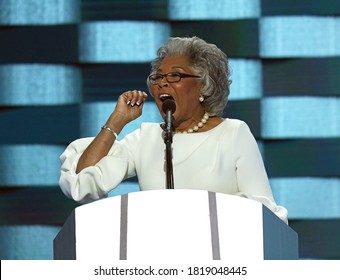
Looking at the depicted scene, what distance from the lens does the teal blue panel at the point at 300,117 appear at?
3.52 m

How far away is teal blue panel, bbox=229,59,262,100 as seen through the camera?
3551mm

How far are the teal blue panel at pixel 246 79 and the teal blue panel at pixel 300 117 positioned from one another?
0.06 meters

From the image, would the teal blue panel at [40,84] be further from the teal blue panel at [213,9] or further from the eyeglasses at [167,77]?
the eyeglasses at [167,77]

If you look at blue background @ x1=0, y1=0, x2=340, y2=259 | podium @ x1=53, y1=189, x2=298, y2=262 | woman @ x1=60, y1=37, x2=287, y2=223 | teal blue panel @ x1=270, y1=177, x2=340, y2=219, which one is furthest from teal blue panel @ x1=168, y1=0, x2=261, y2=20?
podium @ x1=53, y1=189, x2=298, y2=262

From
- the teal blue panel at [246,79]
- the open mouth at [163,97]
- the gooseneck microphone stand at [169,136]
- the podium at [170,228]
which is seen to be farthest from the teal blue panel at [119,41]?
the podium at [170,228]

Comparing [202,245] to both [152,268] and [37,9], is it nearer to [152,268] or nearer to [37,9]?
[152,268]

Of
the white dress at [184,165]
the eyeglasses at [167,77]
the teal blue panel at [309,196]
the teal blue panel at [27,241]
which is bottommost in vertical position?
the teal blue panel at [27,241]

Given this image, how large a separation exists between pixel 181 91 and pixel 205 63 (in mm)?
116

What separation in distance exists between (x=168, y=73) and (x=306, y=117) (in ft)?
3.00

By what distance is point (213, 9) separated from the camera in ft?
11.7

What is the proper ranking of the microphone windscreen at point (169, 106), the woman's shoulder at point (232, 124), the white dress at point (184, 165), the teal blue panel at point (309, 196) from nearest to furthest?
the microphone windscreen at point (169, 106), the white dress at point (184, 165), the woman's shoulder at point (232, 124), the teal blue panel at point (309, 196)

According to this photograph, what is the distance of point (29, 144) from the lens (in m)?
3.62

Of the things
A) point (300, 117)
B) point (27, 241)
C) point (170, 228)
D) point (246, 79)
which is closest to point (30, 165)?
point (27, 241)

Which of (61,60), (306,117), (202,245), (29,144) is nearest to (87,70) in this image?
(61,60)
